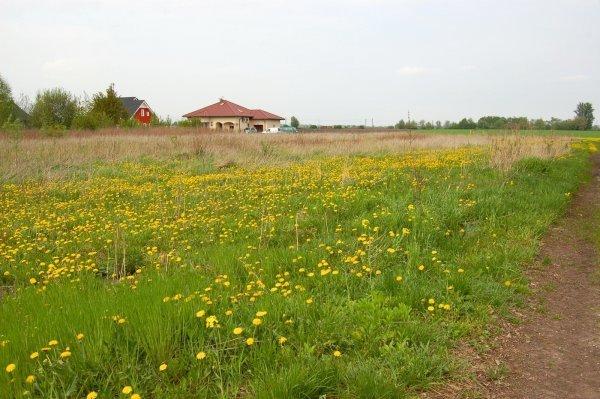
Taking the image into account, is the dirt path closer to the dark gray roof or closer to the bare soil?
the bare soil

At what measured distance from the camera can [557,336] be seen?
407 centimetres

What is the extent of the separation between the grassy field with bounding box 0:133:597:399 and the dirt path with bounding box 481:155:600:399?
28cm

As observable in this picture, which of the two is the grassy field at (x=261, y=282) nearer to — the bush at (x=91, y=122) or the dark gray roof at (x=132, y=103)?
the bush at (x=91, y=122)

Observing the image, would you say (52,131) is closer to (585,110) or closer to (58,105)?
(58,105)

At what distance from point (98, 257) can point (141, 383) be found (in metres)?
3.96

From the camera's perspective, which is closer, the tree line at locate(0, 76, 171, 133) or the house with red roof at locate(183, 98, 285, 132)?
the tree line at locate(0, 76, 171, 133)

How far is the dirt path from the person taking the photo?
129 inches

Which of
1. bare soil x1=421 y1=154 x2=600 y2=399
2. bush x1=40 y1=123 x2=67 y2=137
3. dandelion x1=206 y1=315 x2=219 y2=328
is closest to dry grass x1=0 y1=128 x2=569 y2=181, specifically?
bush x1=40 y1=123 x2=67 y2=137

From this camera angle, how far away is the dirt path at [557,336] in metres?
3.27

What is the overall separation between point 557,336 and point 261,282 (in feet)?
9.12

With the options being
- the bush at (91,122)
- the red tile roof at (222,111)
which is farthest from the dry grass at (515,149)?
the red tile roof at (222,111)

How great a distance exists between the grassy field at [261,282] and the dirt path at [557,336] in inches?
11.0

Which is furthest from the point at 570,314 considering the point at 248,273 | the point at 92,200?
the point at 92,200

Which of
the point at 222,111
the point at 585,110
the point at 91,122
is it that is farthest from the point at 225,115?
the point at 585,110
